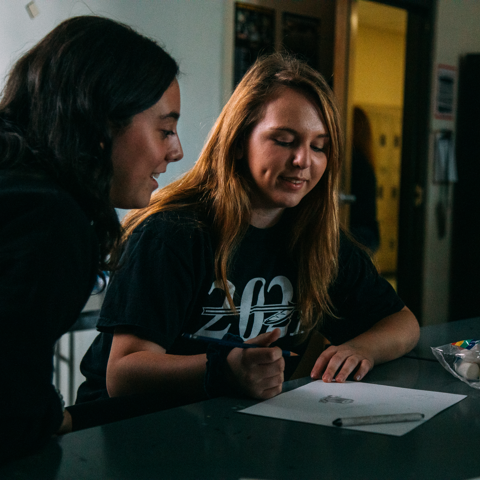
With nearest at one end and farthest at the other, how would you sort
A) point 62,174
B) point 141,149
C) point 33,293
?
point 33,293, point 62,174, point 141,149

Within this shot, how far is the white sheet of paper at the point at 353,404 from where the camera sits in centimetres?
83

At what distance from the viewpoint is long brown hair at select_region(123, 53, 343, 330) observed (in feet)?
4.51

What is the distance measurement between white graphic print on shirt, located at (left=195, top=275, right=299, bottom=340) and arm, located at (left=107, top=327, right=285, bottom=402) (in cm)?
20

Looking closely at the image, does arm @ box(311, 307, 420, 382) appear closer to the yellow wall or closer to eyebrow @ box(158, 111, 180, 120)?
eyebrow @ box(158, 111, 180, 120)

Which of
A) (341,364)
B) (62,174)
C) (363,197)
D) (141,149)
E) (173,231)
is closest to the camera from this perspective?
(62,174)

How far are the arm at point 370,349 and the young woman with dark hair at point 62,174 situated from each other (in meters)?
0.45

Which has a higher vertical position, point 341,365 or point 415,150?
point 415,150

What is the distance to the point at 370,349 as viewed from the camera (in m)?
1.20

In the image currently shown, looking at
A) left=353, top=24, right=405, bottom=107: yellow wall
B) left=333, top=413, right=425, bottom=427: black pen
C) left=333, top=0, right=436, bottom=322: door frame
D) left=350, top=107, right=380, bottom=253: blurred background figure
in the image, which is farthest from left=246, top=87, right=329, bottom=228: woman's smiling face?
left=353, top=24, right=405, bottom=107: yellow wall

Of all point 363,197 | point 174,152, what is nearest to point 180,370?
point 174,152

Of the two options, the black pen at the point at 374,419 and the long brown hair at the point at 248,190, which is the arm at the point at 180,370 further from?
the long brown hair at the point at 248,190

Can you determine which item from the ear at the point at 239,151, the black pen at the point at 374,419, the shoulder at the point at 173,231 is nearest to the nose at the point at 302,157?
the ear at the point at 239,151

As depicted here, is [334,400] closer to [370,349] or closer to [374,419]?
[374,419]

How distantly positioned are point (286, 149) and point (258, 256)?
256 mm
